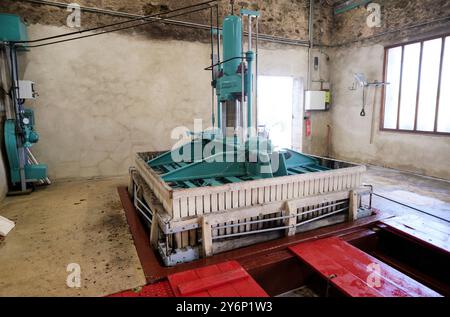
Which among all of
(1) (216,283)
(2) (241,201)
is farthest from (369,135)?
(1) (216,283)

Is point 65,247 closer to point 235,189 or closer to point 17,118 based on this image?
point 235,189

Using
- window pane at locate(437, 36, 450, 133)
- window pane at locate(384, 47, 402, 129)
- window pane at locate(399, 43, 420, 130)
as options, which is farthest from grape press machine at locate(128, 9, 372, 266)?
window pane at locate(384, 47, 402, 129)

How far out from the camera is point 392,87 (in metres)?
4.66

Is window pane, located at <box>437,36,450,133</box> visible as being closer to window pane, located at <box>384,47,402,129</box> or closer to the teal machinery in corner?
window pane, located at <box>384,47,402,129</box>

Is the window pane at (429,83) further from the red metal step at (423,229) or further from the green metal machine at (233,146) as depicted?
the green metal machine at (233,146)

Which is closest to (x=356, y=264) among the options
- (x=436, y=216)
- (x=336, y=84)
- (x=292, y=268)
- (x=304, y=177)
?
(x=292, y=268)

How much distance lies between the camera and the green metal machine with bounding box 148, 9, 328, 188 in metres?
2.32

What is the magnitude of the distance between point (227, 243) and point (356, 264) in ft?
2.73

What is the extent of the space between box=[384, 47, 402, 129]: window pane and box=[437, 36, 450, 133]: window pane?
2.19ft

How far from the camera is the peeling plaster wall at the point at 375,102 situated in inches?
161

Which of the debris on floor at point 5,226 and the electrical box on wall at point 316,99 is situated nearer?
the debris on floor at point 5,226

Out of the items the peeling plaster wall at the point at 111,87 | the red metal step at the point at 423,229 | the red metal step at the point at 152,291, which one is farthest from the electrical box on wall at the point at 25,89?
the red metal step at the point at 423,229

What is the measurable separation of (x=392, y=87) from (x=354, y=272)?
4.05 metres

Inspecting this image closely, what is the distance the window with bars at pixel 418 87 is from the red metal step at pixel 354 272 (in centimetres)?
326
